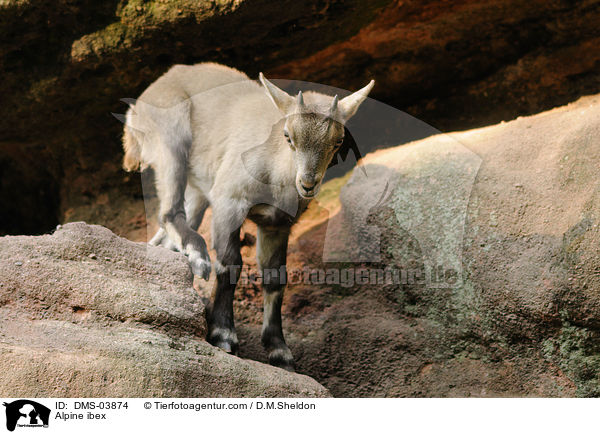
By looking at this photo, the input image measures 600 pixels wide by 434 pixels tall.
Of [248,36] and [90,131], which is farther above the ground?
[248,36]

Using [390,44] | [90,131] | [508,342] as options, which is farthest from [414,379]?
[90,131]

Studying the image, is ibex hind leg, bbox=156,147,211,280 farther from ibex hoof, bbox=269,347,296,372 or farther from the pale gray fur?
ibex hoof, bbox=269,347,296,372

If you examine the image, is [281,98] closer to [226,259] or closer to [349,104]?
[349,104]

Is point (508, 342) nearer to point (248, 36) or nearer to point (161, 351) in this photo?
point (161, 351)

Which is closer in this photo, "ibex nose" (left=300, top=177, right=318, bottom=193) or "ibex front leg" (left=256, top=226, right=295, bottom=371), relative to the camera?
"ibex nose" (left=300, top=177, right=318, bottom=193)

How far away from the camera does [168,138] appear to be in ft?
18.4

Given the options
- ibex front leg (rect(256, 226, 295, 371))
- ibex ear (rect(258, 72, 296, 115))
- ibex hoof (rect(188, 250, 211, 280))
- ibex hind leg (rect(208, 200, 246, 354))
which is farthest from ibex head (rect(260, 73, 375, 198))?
ibex hoof (rect(188, 250, 211, 280))

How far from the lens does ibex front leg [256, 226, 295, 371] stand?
17.2 feet

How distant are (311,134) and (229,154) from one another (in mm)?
1081

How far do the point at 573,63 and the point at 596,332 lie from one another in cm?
304

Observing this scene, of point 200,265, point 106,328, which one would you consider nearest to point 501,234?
point 200,265
